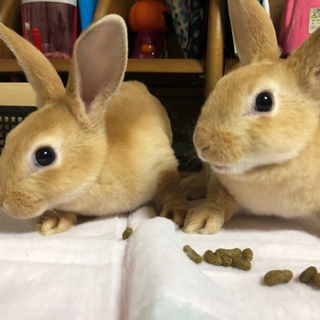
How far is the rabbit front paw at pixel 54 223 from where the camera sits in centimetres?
89

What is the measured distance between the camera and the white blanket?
502 mm

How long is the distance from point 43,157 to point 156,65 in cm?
81

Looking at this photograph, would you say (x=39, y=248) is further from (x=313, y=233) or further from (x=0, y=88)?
(x=0, y=88)

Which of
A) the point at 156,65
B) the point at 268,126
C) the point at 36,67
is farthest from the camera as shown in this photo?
the point at 156,65

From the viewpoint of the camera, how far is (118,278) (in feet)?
2.07

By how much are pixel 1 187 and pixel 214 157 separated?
57 cm

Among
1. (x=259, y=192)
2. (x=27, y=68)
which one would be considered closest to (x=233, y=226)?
(x=259, y=192)

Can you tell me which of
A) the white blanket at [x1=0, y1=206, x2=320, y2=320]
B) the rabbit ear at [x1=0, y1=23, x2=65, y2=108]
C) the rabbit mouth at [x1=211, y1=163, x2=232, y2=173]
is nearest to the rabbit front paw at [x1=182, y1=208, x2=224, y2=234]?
the white blanket at [x1=0, y1=206, x2=320, y2=320]

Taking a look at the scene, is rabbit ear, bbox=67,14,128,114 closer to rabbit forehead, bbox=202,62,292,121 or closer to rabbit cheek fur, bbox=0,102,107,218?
rabbit cheek fur, bbox=0,102,107,218

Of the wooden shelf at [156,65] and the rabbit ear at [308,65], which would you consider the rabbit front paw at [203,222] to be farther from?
the wooden shelf at [156,65]

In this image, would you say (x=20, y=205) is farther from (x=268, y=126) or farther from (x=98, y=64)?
(x=268, y=126)

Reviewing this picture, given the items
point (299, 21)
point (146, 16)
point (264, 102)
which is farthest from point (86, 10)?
point (264, 102)

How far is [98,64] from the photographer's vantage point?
2.65ft

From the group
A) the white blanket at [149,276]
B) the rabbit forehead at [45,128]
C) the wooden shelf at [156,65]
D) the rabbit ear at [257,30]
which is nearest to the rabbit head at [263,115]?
the rabbit ear at [257,30]
